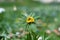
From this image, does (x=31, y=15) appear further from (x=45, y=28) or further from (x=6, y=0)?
(x=6, y=0)

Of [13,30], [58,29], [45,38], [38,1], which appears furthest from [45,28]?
[38,1]

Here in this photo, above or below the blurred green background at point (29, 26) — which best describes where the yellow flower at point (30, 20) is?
above

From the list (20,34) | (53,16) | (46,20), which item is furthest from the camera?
(53,16)

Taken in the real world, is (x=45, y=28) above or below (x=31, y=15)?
below

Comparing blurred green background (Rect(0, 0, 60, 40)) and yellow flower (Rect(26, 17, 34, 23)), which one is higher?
yellow flower (Rect(26, 17, 34, 23))

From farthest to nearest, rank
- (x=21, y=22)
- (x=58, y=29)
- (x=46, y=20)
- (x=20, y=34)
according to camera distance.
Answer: (x=46, y=20) → (x=58, y=29) → (x=20, y=34) → (x=21, y=22)

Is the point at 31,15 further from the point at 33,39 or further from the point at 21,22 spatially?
the point at 33,39

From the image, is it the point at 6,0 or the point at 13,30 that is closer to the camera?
the point at 13,30

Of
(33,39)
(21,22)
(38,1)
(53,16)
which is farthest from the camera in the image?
(38,1)

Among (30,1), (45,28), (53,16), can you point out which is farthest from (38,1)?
(45,28)
